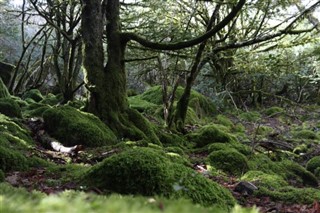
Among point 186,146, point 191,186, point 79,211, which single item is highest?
point 79,211

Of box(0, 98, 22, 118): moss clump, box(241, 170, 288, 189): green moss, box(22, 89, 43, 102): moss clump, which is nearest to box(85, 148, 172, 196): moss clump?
box(241, 170, 288, 189): green moss

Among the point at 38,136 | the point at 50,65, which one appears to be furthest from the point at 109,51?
the point at 50,65

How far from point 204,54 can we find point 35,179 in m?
6.81

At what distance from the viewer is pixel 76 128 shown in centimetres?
686

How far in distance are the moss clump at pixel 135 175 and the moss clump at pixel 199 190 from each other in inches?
4.4

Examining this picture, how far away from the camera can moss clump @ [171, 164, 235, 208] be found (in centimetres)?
328

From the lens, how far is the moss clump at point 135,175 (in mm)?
3213

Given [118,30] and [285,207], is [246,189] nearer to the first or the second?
[285,207]

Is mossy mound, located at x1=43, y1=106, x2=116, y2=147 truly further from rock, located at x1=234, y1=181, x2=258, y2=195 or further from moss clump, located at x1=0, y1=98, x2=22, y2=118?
rock, located at x1=234, y1=181, x2=258, y2=195

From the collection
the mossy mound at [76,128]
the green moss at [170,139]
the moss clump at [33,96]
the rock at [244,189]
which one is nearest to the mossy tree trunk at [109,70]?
the mossy mound at [76,128]

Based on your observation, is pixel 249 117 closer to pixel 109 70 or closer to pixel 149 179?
pixel 109 70

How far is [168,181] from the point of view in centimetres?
326

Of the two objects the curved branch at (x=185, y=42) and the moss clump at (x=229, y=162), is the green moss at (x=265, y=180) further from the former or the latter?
the curved branch at (x=185, y=42)

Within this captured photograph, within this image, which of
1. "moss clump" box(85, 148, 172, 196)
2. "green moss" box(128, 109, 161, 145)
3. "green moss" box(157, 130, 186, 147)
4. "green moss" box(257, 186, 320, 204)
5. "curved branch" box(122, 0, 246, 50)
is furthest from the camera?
"green moss" box(157, 130, 186, 147)
